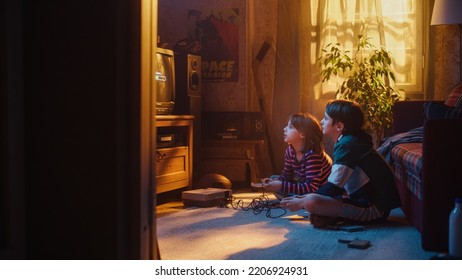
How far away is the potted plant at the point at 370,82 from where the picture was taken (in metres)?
4.69

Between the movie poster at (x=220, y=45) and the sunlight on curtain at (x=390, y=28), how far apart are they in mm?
809

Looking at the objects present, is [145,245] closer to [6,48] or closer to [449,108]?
[6,48]

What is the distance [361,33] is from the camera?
505cm

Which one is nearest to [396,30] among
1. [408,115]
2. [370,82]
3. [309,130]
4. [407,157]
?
[370,82]

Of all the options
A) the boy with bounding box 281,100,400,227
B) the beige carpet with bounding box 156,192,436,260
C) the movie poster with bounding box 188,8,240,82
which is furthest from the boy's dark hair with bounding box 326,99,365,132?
the movie poster with bounding box 188,8,240,82

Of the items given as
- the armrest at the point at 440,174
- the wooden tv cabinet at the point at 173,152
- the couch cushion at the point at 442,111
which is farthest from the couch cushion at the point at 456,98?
the wooden tv cabinet at the point at 173,152

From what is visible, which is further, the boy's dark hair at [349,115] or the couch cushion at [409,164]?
the boy's dark hair at [349,115]

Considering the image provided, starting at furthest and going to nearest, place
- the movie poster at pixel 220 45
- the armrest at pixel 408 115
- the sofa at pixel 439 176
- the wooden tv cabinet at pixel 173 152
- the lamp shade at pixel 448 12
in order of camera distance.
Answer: the movie poster at pixel 220 45
the lamp shade at pixel 448 12
the armrest at pixel 408 115
the wooden tv cabinet at pixel 173 152
the sofa at pixel 439 176

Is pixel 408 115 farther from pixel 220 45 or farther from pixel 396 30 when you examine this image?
pixel 220 45

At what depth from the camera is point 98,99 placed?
1476 millimetres

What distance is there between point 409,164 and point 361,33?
2.50 meters

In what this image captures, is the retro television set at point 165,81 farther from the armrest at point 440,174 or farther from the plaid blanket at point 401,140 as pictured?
the armrest at point 440,174
